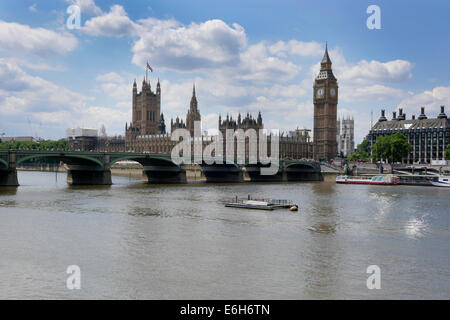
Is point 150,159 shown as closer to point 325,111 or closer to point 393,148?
point 393,148

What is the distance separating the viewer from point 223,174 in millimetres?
92312

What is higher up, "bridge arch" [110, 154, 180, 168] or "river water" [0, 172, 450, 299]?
"bridge arch" [110, 154, 180, 168]

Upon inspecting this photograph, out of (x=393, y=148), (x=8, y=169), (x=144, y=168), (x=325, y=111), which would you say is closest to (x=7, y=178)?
(x=8, y=169)

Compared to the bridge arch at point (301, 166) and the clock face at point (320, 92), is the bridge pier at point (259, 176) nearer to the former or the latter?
the bridge arch at point (301, 166)

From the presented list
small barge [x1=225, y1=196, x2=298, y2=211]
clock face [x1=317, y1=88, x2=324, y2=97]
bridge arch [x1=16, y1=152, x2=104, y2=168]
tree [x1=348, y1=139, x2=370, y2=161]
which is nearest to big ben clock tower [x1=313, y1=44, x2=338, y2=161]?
clock face [x1=317, y1=88, x2=324, y2=97]

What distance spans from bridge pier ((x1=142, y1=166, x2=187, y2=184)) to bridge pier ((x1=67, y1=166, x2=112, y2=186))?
1290cm

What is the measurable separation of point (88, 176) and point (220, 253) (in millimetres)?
53335

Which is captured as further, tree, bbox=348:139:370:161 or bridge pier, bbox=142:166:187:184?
tree, bbox=348:139:370:161

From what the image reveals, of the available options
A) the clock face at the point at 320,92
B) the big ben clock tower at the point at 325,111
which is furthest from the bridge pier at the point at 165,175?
the clock face at the point at 320,92

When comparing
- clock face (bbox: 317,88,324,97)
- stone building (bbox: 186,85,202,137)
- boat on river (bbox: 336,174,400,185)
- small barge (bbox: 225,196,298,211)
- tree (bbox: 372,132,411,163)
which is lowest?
boat on river (bbox: 336,174,400,185)

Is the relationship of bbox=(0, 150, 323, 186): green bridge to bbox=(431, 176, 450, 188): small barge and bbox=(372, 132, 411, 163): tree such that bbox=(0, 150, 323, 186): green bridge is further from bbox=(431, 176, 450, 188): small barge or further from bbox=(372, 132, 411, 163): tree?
bbox=(431, 176, 450, 188): small barge

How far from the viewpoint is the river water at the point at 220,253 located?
57.0ft

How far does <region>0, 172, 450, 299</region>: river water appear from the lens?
1736 cm
